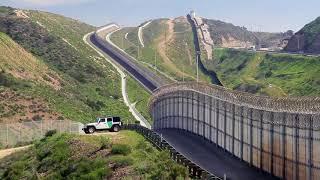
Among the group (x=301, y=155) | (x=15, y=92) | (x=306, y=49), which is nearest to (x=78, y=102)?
(x=15, y=92)

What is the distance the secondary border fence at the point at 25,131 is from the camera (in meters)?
77.9

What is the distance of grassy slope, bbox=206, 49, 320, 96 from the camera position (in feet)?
399

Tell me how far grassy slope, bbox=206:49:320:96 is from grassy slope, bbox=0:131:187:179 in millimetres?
60125

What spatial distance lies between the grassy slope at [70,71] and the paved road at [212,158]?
38002 millimetres

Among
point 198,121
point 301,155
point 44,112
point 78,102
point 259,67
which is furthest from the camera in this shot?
point 259,67

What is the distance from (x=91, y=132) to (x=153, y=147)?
1840cm

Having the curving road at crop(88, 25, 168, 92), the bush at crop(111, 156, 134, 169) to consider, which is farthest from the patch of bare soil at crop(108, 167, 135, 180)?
the curving road at crop(88, 25, 168, 92)

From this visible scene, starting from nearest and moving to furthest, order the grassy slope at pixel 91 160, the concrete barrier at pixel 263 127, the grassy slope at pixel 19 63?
the concrete barrier at pixel 263 127
the grassy slope at pixel 91 160
the grassy slope at pixel 19 63

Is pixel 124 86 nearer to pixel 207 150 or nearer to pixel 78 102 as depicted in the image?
pixel 78 102

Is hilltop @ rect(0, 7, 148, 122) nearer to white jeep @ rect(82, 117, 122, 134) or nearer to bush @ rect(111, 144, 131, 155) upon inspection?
white jeep @ rect(82, 117, 122, 134)

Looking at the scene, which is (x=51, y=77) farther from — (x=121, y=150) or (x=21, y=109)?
(x=121, y=150)

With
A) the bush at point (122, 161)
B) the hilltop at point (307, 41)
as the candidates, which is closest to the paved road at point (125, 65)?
the hilltop at point (307, 41)

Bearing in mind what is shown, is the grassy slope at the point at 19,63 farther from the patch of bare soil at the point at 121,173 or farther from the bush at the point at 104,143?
the patch of bare soil at the point at 121,173

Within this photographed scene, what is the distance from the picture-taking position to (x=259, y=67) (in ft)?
557
